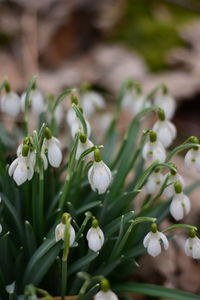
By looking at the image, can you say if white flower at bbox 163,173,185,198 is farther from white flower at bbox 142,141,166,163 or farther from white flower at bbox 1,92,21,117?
white flower at bbox 1,92,21,117

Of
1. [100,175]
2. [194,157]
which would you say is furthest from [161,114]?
[100,175]

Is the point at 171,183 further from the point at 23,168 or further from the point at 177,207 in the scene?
the point at 23,168

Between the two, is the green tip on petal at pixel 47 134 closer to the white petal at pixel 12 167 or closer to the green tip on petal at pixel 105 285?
the white petal at pixel 12 167

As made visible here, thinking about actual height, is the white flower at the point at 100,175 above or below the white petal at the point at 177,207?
above

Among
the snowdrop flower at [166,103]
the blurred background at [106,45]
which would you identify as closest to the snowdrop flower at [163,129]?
the snowdrop flower at [166,103]

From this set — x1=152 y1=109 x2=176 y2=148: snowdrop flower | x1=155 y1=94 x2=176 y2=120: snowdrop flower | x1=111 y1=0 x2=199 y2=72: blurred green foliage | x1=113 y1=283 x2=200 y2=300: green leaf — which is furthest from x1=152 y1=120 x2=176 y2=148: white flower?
x1=111 y1=0 x2=199 y2=72: blurred green foliage

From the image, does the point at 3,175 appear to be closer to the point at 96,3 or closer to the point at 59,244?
the point at 59,244
